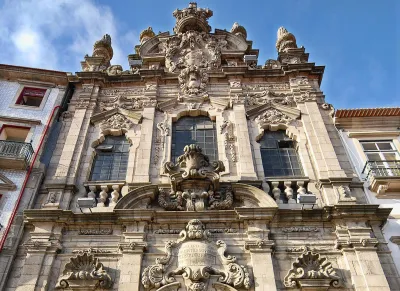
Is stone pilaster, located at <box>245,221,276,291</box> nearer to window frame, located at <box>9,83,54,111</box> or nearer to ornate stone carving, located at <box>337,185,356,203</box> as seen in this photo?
ornate stone carving, located at <box>337,185,356,203</box>

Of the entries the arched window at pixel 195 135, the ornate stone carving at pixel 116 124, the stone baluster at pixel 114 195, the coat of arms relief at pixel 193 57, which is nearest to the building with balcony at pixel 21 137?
the ornate stone carving at pixel 116 124

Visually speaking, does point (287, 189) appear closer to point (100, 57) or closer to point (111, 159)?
point (111, 159)

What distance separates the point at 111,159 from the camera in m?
14.3

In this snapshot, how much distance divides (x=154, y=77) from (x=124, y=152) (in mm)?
4073

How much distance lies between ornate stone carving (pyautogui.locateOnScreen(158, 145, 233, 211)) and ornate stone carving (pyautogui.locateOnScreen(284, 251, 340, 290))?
2482mm

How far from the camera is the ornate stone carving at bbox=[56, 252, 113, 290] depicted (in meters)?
10.3

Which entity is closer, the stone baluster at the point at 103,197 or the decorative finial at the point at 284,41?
the stone baluster at the point at 103,197

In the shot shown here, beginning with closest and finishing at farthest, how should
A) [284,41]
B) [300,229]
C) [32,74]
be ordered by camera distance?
[300,229]
[32,74]
[284,41]

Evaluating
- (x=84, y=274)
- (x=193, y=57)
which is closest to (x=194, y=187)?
(x=84, y=274)

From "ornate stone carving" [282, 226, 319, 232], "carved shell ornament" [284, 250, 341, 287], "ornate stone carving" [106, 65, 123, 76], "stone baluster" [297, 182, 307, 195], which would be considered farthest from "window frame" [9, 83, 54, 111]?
"carved shell ornament" [284, 250, 341, 287]

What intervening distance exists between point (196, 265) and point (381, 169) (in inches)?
267

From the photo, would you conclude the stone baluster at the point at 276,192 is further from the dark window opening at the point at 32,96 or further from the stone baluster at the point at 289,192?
the dark window opening at the point at 32,96

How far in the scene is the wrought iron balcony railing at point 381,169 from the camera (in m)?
13.0

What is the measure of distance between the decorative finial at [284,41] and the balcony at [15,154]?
11.6 meters
